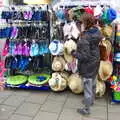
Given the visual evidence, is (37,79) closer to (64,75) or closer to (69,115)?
(64,75)

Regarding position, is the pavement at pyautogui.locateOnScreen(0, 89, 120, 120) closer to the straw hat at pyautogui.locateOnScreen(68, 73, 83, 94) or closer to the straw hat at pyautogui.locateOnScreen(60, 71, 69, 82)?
the straw hat at pyautogui.locateOnScreen(68, 73, 83, 94)

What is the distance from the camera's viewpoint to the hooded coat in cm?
400

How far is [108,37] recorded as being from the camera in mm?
4887

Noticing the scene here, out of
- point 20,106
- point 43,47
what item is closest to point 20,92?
point 20,106

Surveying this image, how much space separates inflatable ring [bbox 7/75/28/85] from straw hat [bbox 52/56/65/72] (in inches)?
29.7

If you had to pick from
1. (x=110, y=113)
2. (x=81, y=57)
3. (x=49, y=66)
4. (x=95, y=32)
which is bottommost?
(x=110, y=113)

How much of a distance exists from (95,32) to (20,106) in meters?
1.86

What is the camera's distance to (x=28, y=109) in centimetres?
459

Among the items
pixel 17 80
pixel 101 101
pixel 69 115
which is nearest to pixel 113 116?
pixel 101 101

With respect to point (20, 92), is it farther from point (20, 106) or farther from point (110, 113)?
point (110, 113)

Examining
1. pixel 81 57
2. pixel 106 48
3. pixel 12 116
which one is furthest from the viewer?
pixel 106 48

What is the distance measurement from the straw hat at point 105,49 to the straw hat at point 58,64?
773 millimetres

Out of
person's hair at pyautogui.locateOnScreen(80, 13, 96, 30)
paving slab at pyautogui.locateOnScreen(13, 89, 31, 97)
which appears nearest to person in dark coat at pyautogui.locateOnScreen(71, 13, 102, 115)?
person's hair at pyautogui.locateOnScreen(80, 13, 96, 30)

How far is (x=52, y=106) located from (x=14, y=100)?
0.75 meters
